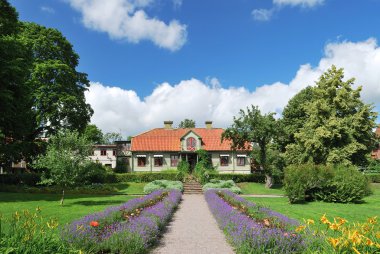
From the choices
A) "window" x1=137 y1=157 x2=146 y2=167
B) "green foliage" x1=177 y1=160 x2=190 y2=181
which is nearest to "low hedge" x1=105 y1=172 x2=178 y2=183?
"green foliage" x1=177 y1=160 x2=190 y2=181

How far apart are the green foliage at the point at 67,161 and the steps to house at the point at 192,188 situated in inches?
496

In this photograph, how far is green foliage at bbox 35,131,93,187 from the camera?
21109 mm

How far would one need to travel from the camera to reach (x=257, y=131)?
117 ft

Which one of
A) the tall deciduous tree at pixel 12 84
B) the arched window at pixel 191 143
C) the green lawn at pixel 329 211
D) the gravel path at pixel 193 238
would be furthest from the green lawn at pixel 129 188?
the gravel path at pixel 193 238

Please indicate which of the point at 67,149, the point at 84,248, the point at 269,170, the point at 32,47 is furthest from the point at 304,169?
the point at 32,47

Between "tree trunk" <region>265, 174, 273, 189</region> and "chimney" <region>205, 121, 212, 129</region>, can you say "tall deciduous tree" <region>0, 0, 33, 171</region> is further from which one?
"chimney" <region>205, 121, 212, 129</region>

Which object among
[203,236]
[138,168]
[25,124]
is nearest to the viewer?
[203,236]

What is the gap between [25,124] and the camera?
88.5 feet

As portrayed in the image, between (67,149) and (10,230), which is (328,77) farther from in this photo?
(10,230)

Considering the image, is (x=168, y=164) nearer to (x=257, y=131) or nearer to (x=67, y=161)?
(x=257, y=131)

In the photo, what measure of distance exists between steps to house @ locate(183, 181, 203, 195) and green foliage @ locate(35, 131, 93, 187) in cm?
1261

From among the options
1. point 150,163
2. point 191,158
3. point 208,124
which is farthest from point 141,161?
point 208,124

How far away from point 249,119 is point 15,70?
21.6m

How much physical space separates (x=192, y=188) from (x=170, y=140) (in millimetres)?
15860
